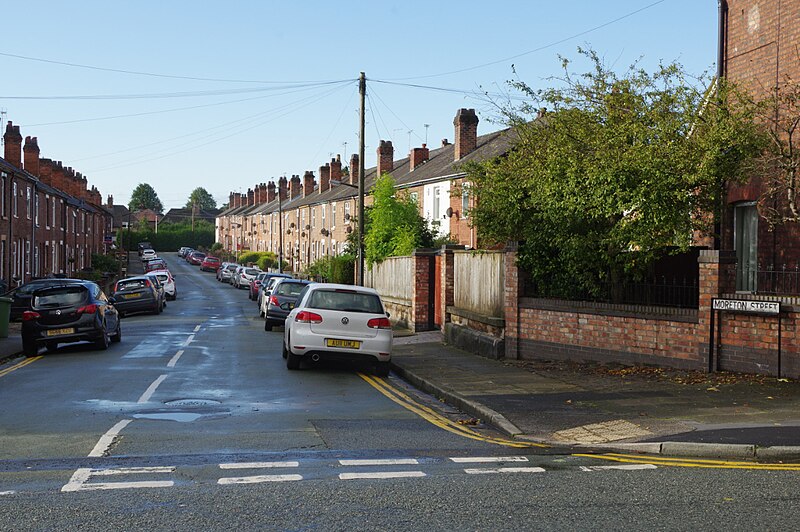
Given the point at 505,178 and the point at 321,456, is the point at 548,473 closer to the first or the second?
the point at 321,456

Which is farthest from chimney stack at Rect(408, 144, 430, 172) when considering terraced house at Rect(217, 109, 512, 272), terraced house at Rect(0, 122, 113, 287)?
terraced house at Rect(0, 122, 113, 287)

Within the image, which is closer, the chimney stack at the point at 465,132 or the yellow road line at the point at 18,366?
the yellow road line at the point at 18,366

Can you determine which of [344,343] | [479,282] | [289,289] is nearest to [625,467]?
[344,343]

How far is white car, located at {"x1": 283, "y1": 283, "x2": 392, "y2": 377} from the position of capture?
15.2 metres

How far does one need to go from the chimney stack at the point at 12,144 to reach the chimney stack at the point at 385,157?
2243 cm

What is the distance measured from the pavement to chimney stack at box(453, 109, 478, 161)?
28.8 metres

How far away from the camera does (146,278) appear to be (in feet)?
114

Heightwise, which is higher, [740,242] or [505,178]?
[505,178]

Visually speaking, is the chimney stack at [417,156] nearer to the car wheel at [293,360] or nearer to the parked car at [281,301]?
the parked car at [281,301]

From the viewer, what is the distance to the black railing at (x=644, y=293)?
14648 mm

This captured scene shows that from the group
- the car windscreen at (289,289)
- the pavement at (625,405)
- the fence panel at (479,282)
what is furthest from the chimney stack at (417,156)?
the pavement at (625,405)

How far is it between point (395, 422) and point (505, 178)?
7544mm

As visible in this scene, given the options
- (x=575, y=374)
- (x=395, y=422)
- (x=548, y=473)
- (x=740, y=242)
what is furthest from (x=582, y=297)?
(x=548, y=473)

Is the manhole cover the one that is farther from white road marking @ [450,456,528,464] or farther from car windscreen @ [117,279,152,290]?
car windscreen @ [117,279,152,290]
